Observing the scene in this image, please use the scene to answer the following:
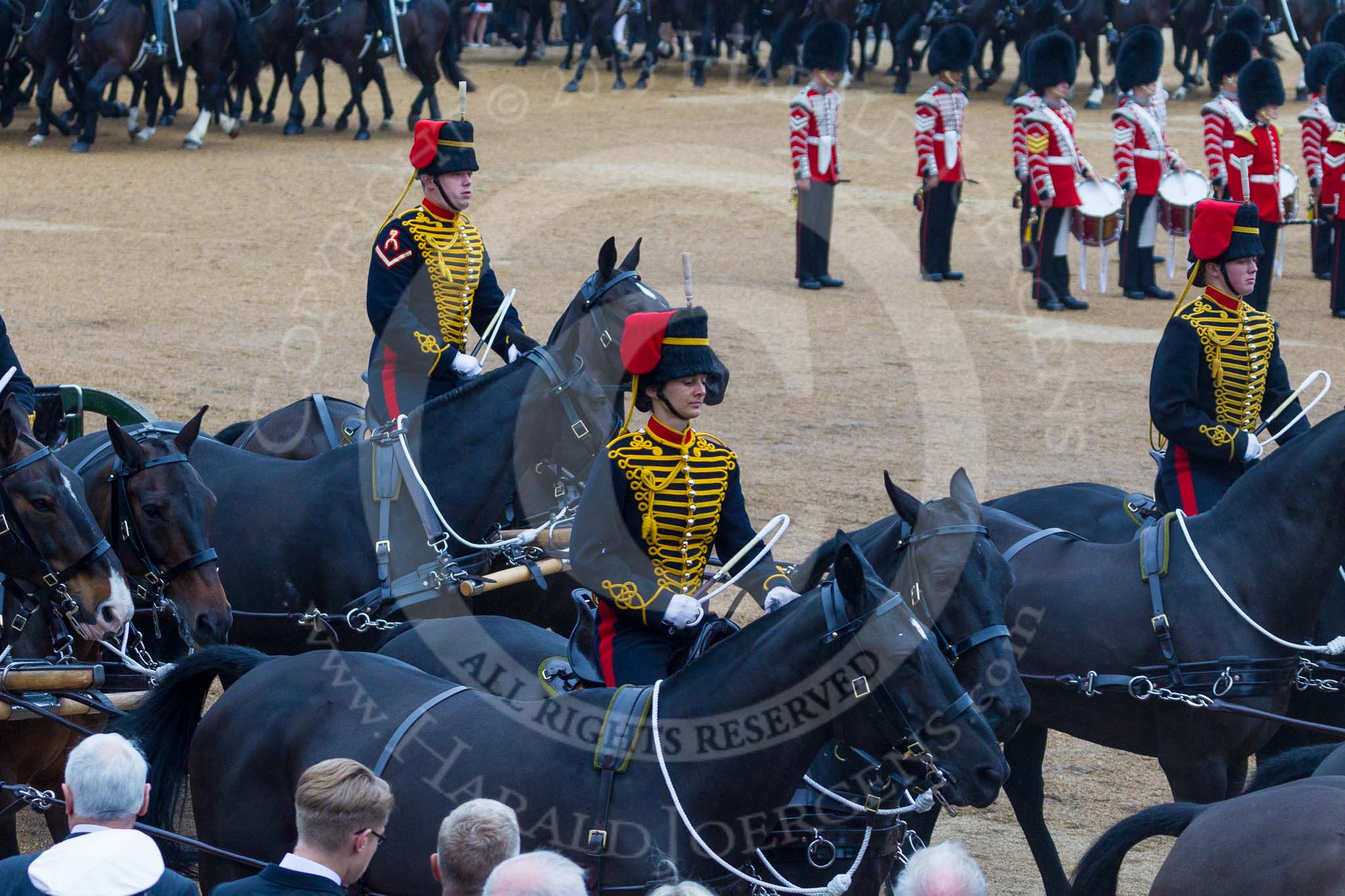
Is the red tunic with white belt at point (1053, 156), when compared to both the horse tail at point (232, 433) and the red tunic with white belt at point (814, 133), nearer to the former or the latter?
the red tunic with white belt at point (814, 133)

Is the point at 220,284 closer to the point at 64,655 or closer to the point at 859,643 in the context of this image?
the point at 64,655

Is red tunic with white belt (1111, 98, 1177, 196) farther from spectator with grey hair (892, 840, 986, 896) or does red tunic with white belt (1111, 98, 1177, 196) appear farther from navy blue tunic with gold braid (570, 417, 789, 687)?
spectator with grey hair (892, 840, 986, 896)

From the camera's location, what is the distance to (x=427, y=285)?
6.33m

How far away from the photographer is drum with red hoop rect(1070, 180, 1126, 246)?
47.4ft

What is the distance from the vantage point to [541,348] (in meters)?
5.60

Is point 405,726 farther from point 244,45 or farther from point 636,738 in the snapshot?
point 244,45

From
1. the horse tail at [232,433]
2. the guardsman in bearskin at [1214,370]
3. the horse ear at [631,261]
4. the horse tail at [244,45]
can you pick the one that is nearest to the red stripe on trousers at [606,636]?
the horse ear at [631,261]

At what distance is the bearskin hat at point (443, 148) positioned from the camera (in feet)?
20.6

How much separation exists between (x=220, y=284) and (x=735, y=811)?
10917 mm

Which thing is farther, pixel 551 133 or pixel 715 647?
pixel 551 133

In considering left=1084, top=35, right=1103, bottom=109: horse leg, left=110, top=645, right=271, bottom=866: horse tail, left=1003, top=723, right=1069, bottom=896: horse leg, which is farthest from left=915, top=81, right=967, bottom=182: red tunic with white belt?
left=110, top=645, right=271, bottom=866: horse tail

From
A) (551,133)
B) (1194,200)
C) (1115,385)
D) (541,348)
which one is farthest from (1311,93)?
(541,348)

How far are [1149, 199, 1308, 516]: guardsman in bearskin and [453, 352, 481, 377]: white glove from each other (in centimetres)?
235

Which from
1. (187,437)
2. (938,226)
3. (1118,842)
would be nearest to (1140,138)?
(938,226)
